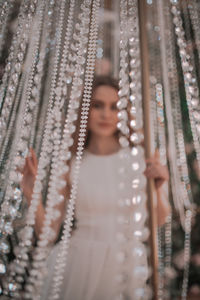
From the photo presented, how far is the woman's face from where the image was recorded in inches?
42.0

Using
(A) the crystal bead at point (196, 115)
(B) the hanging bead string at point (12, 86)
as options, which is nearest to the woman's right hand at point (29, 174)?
(B) the hanging bead string at point (12, 86)

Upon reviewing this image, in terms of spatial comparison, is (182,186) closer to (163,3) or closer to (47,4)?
(163,3)

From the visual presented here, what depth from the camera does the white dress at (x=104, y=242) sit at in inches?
20.3

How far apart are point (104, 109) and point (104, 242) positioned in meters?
0.52

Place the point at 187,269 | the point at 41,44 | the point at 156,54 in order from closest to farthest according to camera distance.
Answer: the point at 41,44 < the point at 156,54 < the point at 187,269

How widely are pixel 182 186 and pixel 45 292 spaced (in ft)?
2.90

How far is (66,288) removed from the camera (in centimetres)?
84

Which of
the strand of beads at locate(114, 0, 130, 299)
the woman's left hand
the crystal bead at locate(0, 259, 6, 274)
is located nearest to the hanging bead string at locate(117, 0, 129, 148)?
the strand of beads at locate(114, 0, 130, 299)

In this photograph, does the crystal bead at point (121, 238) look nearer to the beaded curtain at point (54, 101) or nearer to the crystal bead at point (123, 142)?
the beaded curtain at point (54, 101)

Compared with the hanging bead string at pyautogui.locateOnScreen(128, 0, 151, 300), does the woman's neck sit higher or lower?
higher

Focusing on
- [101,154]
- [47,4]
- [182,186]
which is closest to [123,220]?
[101,154]

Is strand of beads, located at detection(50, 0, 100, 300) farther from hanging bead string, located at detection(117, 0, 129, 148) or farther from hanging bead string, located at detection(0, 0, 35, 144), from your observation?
hanging bead string, located at detection(0, 0, 35, 144)

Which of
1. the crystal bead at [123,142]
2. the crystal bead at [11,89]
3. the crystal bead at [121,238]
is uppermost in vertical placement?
the crystal bead at [11,89]

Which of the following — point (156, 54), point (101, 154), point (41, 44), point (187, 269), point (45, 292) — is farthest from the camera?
point (187, 269)
